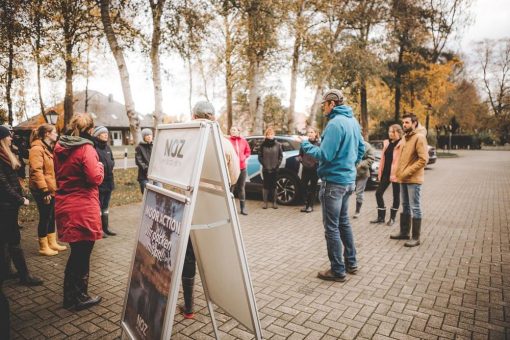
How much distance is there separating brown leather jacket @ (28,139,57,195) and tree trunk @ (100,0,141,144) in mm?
6434

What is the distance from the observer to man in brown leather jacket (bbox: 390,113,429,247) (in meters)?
5.29

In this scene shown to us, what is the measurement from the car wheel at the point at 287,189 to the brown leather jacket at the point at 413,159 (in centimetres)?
352

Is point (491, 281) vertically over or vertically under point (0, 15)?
under

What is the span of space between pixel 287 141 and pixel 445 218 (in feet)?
13.5

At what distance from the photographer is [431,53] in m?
25.2

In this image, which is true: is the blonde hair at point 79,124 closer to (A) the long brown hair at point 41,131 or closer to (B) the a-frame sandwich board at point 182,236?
(B) the a-frame sandwich board at point 182,236

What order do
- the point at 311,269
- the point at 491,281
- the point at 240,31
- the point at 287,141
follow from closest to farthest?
1. the point at 491,281
2. the point at 311,269
3. the point at 287,141
4. the point at 240,31

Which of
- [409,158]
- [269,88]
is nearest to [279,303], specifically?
[409,158]

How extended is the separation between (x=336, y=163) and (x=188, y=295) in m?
2.16

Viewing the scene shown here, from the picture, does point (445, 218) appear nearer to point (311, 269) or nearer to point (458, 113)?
point (311, 269)

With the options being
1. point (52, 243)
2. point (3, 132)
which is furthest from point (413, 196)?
point (52, 243)

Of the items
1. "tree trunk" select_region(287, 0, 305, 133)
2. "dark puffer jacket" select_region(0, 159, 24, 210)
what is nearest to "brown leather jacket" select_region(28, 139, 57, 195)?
"dark puffer jacket" select_region(0, 159, 24, 210)

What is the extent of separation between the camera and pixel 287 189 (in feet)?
29.4

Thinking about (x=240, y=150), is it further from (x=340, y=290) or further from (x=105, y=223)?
(x=340, y=290)
